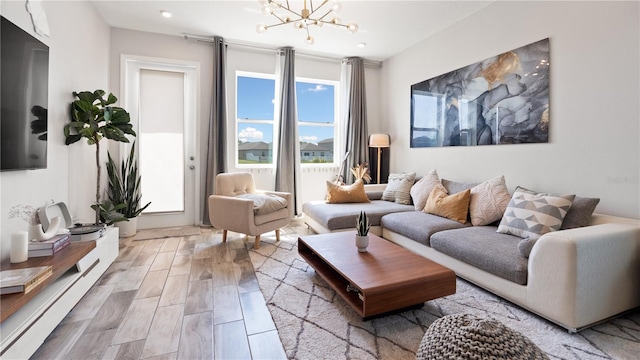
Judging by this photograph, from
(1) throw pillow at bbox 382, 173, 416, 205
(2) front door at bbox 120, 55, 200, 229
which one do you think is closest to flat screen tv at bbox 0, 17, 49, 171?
(2) front door at bbox 120, 55, 200, 229

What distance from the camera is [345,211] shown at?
3.31 m

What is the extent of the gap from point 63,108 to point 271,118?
8.42 ft

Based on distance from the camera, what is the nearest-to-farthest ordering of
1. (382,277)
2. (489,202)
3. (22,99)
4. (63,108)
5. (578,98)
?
(382,277) → (22,99) → (578,98) → (63,108) → (489,202)

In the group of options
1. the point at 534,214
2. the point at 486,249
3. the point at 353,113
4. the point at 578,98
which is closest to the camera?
the point at 486,249

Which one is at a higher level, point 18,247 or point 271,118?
point 271,118

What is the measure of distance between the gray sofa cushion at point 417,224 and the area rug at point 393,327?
1.70 feet

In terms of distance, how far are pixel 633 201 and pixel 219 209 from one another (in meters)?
3.61

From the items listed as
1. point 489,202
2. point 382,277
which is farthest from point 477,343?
point 489,202

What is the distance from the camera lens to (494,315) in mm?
1874

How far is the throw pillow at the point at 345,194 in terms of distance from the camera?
3.79 metres

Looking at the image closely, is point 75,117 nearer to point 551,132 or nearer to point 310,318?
point 310,318

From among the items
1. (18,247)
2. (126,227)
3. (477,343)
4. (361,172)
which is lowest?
(126,227)

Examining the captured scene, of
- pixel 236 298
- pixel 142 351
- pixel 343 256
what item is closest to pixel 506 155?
pixel 343 256

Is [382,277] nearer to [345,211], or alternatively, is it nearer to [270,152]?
[345,211]
